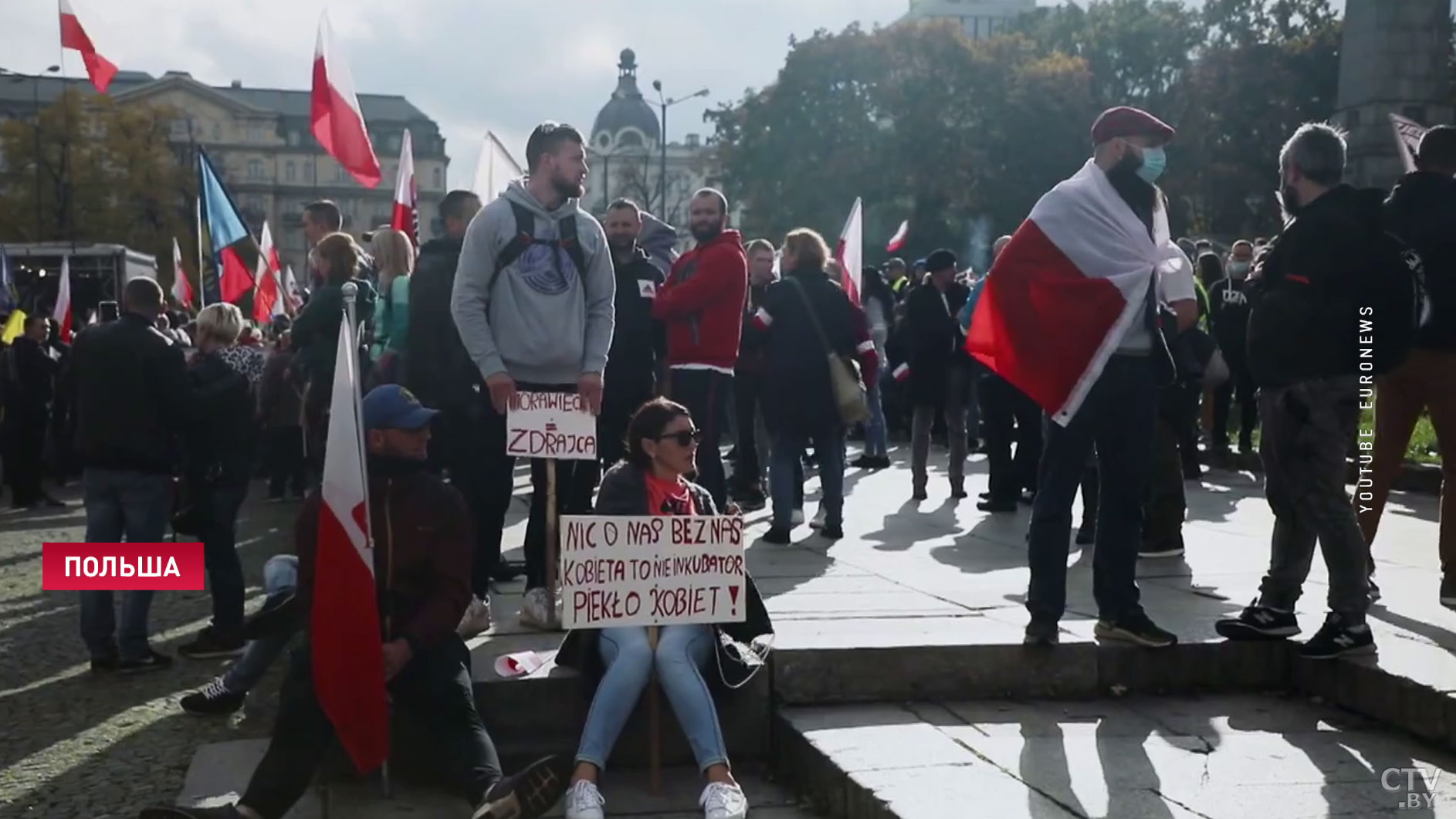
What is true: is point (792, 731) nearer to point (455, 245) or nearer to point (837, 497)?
point (455, 245)

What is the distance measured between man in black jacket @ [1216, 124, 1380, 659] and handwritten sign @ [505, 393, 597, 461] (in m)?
2.50

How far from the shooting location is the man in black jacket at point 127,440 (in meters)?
8.01

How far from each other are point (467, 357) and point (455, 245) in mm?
946

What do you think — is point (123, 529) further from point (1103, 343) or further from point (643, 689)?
point (1103, 343)

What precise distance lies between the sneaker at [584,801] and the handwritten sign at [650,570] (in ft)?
1.63

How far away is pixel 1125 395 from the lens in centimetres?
634

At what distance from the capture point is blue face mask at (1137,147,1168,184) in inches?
249

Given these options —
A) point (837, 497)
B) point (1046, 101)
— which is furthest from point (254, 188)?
point (837, 497)

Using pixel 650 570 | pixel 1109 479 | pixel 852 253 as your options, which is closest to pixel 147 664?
pixel 650 570

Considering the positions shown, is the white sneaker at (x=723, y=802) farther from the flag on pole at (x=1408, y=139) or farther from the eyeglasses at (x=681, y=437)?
the flag on pole at (x=1408, y=139)

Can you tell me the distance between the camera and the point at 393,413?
5789 mm
